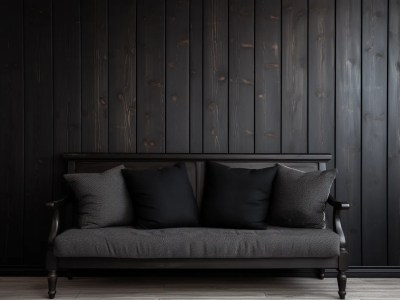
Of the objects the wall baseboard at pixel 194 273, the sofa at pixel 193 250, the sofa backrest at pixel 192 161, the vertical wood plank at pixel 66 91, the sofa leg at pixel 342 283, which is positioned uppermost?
the vertical wood plank at pixel 66 91

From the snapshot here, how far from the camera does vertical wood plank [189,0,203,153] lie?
4523 millimetres

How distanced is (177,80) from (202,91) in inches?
8.2

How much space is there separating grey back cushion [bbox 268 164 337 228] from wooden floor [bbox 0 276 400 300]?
18.4 inches

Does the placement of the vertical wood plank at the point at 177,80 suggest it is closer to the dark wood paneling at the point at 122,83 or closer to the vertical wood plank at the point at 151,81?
the vertical wood plank at the point at 151,81

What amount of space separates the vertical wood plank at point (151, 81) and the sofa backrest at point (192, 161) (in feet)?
0.42

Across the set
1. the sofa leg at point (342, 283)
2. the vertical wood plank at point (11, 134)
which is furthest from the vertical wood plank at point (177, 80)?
the sofa leg at point (342, 283)

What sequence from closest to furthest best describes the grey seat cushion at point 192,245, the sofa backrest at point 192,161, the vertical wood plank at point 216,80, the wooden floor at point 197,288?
the grey seat cushion at point 192,245, the wooden floor at point 197,288, the sofa backrest at point 192,161, the vertical wood plank at point 216,80

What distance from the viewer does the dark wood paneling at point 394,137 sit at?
179 inches

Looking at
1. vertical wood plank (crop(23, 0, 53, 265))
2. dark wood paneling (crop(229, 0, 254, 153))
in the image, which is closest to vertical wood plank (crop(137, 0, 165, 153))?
dark wood paneling (crop(229, 0, 254, 153))

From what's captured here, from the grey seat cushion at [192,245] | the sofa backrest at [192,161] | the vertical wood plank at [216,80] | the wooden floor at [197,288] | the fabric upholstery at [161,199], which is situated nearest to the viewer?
the grey seat cushion at [192,245]

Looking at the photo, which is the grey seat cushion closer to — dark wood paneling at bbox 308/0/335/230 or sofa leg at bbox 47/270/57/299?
sofa leg at bbox 47/270/57/299

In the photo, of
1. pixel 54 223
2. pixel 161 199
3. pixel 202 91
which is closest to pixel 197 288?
pixel 161 199

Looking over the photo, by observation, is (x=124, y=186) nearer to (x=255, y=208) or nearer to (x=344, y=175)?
(x=255, y=208)

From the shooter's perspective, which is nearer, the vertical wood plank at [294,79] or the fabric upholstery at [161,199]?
the fabric upholstery at [161,199]
